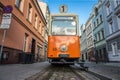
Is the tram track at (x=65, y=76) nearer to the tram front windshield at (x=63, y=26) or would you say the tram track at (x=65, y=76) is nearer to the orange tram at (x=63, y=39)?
the orange tram at (x=63, y=39)

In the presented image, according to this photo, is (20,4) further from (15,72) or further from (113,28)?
(113,28)

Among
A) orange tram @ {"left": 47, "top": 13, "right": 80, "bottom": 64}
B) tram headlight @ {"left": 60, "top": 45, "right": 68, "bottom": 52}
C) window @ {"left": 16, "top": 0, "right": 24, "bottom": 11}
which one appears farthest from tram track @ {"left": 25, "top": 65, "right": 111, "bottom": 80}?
window @ {"left": 16, "top": 0, "right": 24, "bottom": 11}

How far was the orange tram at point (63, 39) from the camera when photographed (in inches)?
356

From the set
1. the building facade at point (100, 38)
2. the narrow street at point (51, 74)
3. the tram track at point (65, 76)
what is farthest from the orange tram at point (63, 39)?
the building facade at point (100, 38)

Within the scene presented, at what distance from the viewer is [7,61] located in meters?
9.87

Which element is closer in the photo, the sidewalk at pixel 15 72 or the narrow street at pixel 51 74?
the sidewalk at pixel 15 72

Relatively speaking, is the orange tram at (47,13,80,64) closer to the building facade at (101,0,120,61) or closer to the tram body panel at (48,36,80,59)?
the tram body panel at (48,36,80,59)

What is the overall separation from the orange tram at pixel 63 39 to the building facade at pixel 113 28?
37.6 feet

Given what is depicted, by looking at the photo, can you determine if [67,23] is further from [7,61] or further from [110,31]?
[110,31]

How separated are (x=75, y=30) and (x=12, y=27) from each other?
5765 mm

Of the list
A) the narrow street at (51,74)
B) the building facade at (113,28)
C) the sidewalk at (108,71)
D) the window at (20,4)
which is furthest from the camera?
the building facade at (113,28)

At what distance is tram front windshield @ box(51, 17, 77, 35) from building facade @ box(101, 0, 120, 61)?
11.4 metres

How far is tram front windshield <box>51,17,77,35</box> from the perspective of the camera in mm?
9648

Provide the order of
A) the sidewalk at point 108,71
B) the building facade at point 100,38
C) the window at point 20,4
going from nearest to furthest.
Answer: the sidewalk at point 108,71 → the window at point 20,4 → the building facade at point 100,38
